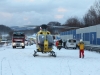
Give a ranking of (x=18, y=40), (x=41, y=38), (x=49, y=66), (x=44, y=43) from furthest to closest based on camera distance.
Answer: (x=18, y=40) → (x=41, y=38) → (x=44, y=43) → (x=49, y=66)

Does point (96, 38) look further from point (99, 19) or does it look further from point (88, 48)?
point (99, 19)

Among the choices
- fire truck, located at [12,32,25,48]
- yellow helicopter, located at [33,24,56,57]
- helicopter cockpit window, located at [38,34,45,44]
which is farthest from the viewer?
fire truck, located at [12,32,25,48]

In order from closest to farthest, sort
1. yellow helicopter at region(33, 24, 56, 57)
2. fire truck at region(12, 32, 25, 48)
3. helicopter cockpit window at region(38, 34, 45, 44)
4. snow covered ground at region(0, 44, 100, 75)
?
1. snow covered ground at region(0, 44, 100, 75)
2. yellow helicopter at region(33, 24, 56, 57)
3. helicopter cockpit window at region(38, 34, 45, 44)
4. fire truck at region(12, 32, 25, 48)

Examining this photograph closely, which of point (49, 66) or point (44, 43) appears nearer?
point (49, 66)

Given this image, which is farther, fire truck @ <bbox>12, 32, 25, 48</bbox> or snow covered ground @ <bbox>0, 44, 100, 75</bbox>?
fire truck @ <bbox>12, 32, 25, 48</bbox>

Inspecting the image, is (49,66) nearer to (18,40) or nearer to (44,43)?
(44,43)

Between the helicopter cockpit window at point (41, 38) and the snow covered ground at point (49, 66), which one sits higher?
the helicopter cockpit window at point (41, 38)

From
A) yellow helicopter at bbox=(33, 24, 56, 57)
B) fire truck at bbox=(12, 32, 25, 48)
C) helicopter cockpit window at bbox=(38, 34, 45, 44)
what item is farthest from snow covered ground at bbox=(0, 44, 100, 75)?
fire truck at bbox=(12, 32, 25, 48)

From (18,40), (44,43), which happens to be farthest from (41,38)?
(18,40)

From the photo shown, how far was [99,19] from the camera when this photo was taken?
265ft

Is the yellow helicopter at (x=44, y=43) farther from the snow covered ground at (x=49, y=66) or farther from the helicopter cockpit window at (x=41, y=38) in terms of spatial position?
the snow covered ground at (x=49, y=66)

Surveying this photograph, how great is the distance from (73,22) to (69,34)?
51723 millimetres

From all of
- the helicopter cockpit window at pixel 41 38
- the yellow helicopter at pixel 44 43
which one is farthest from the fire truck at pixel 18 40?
the helicopter cockpit window at pixel 41 38

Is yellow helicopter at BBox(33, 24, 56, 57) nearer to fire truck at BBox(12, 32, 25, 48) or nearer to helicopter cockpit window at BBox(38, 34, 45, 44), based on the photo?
helicopter cockpit window at BBox(38, 34, 45, 44)
